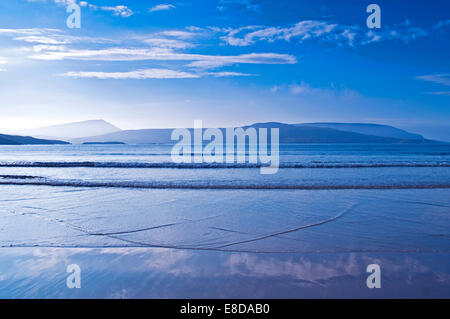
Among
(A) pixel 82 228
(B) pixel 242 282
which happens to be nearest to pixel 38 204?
(A) pixel 82 228

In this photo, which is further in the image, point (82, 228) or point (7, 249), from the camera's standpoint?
point (82, 228)

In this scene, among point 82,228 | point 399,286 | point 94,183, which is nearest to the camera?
point 399,286

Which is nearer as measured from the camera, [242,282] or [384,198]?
[242,282]

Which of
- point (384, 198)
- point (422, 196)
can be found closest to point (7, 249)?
point (384, 198)

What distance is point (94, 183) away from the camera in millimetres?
13008

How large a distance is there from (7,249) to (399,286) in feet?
19.6

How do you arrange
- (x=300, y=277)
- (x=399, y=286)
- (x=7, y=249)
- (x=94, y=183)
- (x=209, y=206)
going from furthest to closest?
1. (x=94, y=183)
2. (x=209, y=206)
3. (x=7, y=249)
4. (x=300, y=277)
5. (x=399, y=286)

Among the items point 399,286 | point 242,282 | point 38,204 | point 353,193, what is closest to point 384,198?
point 353,193

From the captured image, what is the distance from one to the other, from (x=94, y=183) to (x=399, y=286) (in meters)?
12.7
